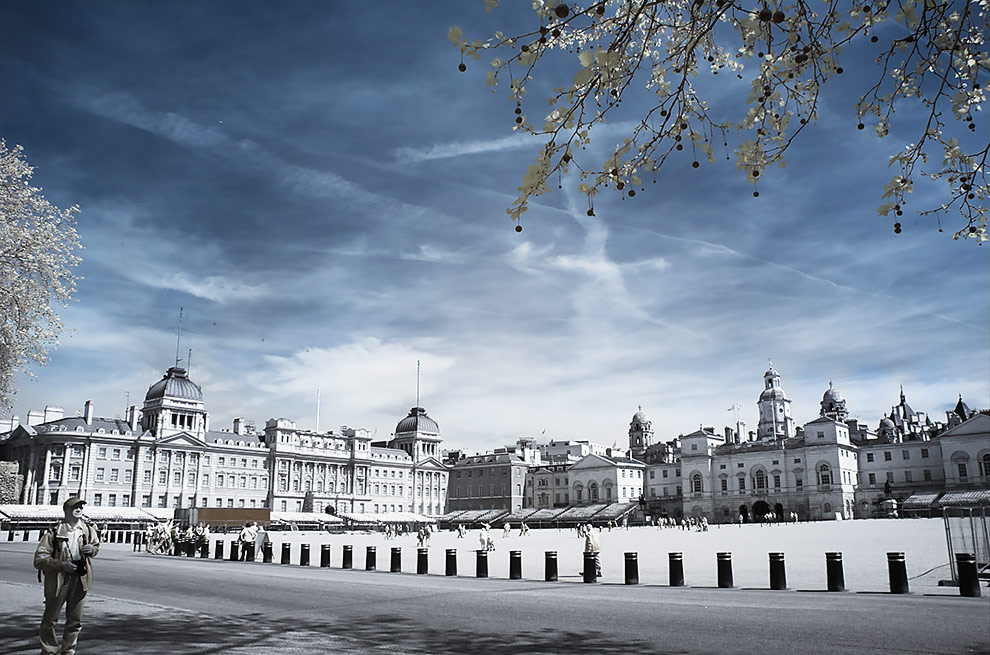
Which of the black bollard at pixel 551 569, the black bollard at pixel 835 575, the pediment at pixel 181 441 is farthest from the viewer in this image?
the pediment at pixel 181 441

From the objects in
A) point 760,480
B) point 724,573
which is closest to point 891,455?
point 760,480

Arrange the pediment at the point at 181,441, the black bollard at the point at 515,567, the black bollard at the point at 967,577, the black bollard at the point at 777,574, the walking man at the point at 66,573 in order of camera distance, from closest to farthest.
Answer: the walking man at the point at 66,573
the black bollard at the point at 967,577
the black bollard at the point at 777,574
the black bollard at the point at 515,567
the pediment at the point at 181,441

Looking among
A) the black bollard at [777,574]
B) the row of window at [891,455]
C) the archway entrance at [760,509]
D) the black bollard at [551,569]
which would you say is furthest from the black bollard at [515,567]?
the row of window at [891,455]

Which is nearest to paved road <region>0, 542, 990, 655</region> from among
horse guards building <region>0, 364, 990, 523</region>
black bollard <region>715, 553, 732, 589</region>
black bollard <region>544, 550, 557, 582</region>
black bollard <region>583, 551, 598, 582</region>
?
black bollard <region>715, 553, 732, 589</region>

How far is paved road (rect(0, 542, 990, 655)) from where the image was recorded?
912 cm

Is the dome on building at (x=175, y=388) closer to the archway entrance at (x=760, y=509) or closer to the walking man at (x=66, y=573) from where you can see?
the archway entrance at (x=760, y=509)

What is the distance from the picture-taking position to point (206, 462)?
366ft

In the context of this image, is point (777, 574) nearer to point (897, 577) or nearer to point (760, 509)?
point (897, 577)

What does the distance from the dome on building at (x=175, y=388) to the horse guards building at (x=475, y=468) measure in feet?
0.78

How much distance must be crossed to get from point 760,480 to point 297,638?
107 m

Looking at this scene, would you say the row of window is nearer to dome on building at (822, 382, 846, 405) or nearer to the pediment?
dome on building at (822, 382, 846, 405)

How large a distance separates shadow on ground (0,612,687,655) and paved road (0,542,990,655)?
0.07 ft

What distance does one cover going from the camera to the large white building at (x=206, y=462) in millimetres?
99188

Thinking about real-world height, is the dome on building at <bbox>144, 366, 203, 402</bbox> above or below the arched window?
above
